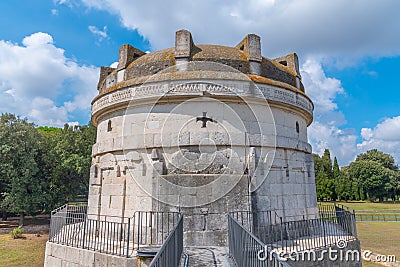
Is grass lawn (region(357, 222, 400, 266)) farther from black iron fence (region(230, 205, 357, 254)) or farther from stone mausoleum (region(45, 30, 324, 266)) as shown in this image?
stone mausoleum (region(45, 30, 324, 266))

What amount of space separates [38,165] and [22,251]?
31.7 feet

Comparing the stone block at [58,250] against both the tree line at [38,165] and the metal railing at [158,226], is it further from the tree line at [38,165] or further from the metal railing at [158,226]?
the tree line at [38,165]

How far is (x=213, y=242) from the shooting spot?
6426 millimetres

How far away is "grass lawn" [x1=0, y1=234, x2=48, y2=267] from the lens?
1202 cm

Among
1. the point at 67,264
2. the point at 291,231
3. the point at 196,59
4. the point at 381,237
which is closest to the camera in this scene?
the point at 67,264

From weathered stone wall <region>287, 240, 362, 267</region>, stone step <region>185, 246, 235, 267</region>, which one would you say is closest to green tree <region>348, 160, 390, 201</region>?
weathered stone wall <region>287, 240, 362, 267</region>

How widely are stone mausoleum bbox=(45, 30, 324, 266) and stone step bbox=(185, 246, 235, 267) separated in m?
0.28

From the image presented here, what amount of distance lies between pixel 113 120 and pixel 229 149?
4.05m

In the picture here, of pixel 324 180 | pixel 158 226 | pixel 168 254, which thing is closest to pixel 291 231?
pixel 158 226

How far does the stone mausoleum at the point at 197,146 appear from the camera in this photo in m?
6.78

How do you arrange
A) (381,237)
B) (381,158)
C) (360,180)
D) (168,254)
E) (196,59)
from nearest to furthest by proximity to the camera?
(168,254), (196,59), (381,237), (360,180), (381,158)

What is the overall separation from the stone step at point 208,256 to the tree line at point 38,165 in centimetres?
→ 1779

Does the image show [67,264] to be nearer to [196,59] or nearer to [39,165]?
[196,59]

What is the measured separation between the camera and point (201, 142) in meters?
7.54
